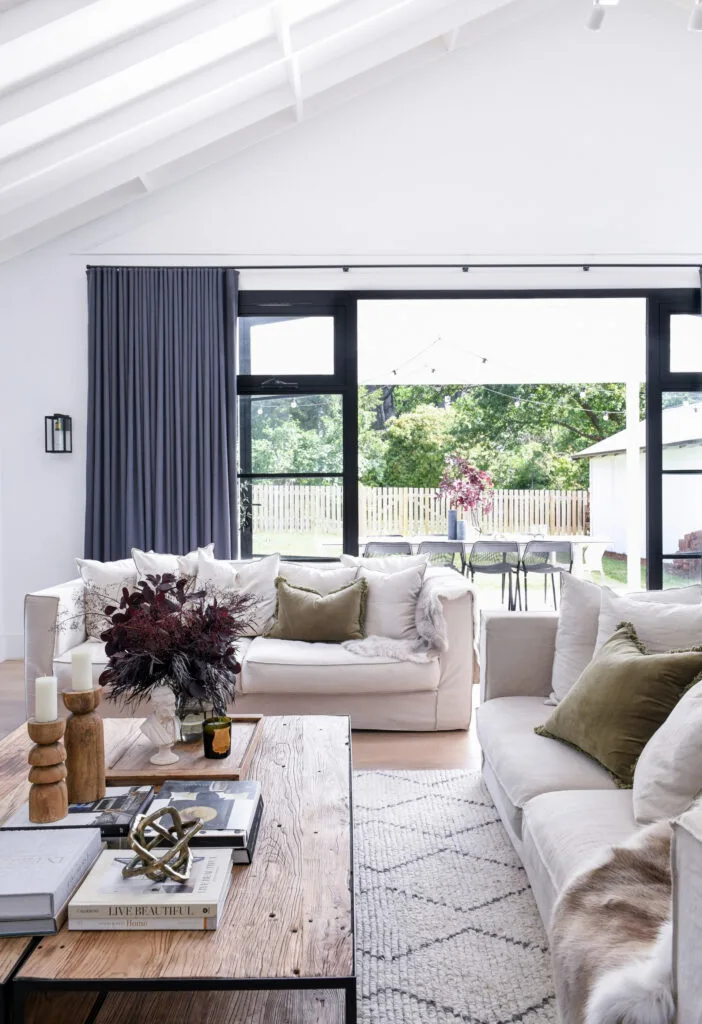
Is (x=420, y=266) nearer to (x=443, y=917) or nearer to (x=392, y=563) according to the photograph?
(x=392, y=563)

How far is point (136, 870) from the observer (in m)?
1.51

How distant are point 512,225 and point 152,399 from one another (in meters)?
2.73

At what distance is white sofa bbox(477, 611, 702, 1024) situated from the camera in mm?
1188

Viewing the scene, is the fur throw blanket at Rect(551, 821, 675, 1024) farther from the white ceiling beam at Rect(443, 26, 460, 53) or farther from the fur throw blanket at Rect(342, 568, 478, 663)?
the white ceiling beam at Rect(443, 26, 460, 53)

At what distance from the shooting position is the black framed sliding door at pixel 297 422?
18.4 feet

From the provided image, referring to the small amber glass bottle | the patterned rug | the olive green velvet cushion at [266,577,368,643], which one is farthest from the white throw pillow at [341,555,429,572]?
the small amber glass bottle

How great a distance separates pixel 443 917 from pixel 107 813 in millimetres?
1019

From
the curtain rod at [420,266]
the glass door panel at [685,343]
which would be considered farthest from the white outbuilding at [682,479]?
the curtain rod at [420,266]

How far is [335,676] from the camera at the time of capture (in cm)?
381

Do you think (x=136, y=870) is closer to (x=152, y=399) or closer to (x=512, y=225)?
(x=152, y=399)

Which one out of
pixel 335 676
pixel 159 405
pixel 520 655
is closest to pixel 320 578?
pixel 335 676

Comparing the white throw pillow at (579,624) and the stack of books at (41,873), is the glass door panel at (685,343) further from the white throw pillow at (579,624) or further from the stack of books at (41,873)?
the stack of books at (41,873)

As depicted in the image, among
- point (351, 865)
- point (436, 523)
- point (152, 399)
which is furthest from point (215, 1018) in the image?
point (436, 523)

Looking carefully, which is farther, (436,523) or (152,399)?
(436,523)
